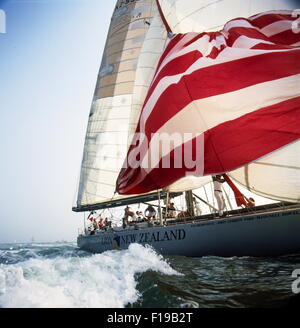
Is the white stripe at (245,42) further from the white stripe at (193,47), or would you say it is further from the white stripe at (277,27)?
the white stripe at (193,47)

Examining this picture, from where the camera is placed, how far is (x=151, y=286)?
4.39 m

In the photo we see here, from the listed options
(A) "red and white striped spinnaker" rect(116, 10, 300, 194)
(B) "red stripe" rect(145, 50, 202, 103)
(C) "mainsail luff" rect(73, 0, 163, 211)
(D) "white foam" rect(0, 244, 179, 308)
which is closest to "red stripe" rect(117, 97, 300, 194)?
(A) "red and white striped spinnaker" rect(116, 10, 300, 194)

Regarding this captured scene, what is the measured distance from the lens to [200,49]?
702 centimetres

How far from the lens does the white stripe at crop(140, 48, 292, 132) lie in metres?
6.37

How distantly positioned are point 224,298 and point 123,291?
144 cm

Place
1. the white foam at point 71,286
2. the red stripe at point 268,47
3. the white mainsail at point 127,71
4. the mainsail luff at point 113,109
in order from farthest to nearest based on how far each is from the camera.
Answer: the mainsail luff at point 113,109 → the white mainsail at point 127,71 → the red stripe at point 268,47 → the white foam at point 71,286

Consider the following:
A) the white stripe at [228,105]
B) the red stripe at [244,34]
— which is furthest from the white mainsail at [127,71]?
the white stripe at [228,105]

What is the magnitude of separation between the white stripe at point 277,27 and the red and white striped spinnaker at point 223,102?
22mm

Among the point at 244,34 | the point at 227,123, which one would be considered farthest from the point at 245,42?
the point at 227,123

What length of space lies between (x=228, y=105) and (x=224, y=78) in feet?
2.30

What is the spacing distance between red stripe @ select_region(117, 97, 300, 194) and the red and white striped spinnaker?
0.02 metres

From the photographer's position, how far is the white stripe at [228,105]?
581 centimetres

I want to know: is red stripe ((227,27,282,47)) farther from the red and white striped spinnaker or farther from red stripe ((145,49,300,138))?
red stripe ((145,49,300,138))
